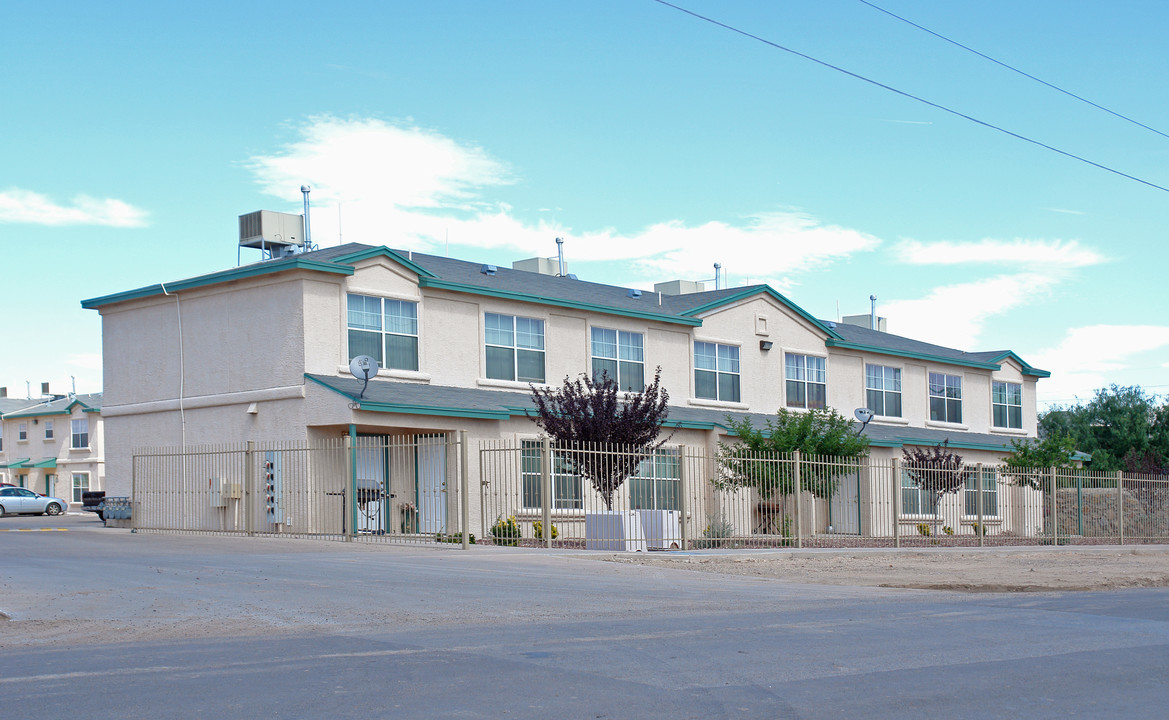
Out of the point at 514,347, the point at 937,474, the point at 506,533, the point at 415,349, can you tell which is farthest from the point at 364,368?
the point at 937,474

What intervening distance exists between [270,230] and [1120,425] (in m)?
51.4

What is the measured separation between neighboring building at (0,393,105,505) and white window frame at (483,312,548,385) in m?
36.1

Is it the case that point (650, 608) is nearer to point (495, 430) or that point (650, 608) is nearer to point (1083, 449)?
point (495, 430)

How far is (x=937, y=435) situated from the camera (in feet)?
139

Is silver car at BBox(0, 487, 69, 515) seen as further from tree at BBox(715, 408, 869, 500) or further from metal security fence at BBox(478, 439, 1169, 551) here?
tree at BBox(715, 408, 869, 500)

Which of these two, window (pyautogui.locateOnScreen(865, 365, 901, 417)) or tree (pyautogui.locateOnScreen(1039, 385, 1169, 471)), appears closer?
window (pyautogui.locateOnScreen(865, 365, 901, 417))

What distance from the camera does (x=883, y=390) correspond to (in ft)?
138

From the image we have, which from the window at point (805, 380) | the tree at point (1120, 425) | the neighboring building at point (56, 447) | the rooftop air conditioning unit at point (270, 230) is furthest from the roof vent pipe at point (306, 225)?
the tree at point (1120, 425)

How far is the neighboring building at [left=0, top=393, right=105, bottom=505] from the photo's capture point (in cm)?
6172

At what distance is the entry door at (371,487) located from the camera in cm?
2536

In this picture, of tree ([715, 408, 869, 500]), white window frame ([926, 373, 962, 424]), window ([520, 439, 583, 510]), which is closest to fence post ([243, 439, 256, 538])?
window ([520, 439, 583, 510])

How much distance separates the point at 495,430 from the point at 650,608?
15718 mm

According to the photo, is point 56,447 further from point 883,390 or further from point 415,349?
point 883,390

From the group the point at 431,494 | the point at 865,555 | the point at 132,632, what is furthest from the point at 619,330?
the point at 132,632
